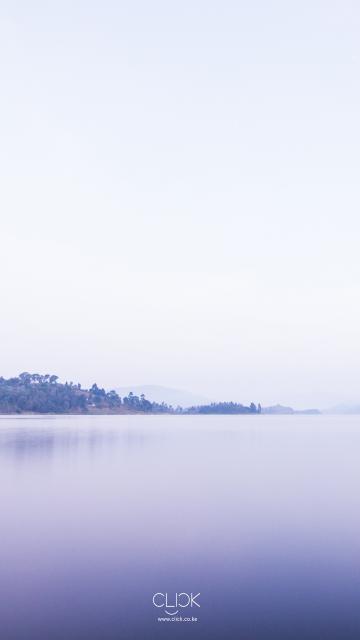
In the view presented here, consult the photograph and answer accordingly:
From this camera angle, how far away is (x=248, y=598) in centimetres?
2147

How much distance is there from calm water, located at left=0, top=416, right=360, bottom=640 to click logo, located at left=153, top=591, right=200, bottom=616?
0.58 feet

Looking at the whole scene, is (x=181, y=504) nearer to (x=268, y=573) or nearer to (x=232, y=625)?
(x=268, y=573)

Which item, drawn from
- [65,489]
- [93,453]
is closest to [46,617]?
[65,489]

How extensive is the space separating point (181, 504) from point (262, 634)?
82.7 ft

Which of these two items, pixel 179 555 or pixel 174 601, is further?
pixel 179 555

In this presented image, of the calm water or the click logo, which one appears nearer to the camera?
the calm water

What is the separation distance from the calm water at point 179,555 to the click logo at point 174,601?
0.18 meters

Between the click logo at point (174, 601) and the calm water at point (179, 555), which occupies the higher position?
the calm water at point (179, 555)

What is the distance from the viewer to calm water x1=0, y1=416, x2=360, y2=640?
62.7 ft

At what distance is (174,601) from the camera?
21.3 m

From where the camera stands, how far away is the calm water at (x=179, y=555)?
62.7 feet

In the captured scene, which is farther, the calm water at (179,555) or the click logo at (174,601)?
the click logo at (174,601)

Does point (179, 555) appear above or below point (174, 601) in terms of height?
above

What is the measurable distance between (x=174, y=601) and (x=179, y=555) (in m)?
6.59
